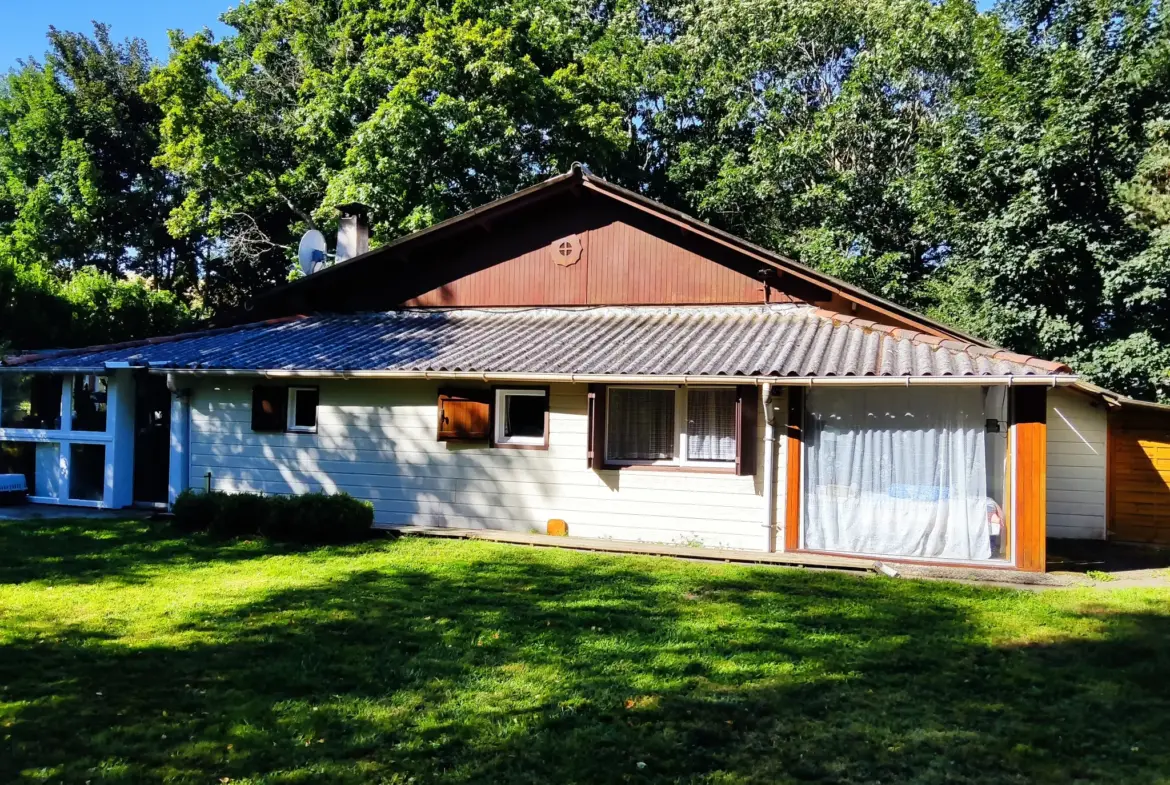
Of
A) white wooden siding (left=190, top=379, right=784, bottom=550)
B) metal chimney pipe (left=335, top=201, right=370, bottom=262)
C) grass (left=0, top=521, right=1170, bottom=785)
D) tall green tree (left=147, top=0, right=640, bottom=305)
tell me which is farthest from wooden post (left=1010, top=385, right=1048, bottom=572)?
tall green tree (left=147, top=0, right=640, bottom=305)

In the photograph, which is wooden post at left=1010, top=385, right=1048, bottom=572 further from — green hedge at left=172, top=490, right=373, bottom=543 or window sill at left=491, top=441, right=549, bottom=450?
green hedge at left=172, top=490, right=373, bottom=543

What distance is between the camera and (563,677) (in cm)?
538

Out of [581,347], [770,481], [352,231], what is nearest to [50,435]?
[352,231]

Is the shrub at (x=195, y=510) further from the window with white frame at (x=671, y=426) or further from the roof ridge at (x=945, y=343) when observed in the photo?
the roof ridge at (x=945, y=343)

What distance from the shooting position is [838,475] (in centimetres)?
968

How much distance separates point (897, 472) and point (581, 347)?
4.50 m

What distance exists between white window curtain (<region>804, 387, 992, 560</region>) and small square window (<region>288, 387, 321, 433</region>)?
738 cm

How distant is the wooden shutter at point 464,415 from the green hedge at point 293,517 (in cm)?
153

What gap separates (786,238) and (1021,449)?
1516 cm

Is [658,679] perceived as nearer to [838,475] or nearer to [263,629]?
[263,629]

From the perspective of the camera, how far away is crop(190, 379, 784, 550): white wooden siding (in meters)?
10.3

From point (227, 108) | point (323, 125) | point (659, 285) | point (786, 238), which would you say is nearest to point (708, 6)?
point (786, 238)

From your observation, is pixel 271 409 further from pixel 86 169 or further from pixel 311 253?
pixel 86 169

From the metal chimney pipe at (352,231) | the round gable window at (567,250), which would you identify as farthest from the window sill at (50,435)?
the round gable window at (567,250)
